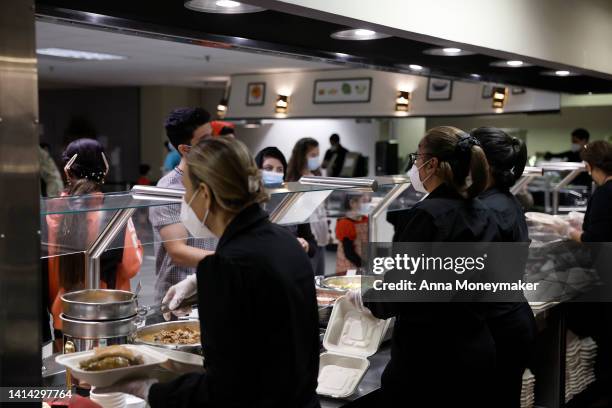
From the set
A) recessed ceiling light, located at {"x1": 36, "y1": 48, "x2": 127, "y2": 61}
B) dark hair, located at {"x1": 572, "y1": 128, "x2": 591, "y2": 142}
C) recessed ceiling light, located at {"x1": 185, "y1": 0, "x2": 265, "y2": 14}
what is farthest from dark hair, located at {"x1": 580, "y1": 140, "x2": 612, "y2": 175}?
recessed ceiling light, located at {"x1": 36, "y1": 48, "x2": 127, "y2": 61}

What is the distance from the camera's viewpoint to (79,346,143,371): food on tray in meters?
1.77

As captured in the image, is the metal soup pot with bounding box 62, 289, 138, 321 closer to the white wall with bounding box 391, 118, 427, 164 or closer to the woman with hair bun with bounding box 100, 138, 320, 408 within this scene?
the woman with hair bun with bounding box 100, 138, 320, 408

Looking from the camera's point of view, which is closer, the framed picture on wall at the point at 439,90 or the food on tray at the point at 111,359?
the food on tray at the point at 111,359

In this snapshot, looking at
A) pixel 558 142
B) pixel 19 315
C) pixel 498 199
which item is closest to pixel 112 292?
pixel 19 315

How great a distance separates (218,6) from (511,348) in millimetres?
1680

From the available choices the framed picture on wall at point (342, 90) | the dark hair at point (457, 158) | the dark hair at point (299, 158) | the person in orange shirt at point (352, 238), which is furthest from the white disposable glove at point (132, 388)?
the framed picture on wall at point (342, 90)

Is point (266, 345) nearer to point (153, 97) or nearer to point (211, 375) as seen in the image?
point (211, 375)

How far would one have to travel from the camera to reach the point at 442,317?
93.4 inches

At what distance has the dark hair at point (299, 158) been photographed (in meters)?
5.14

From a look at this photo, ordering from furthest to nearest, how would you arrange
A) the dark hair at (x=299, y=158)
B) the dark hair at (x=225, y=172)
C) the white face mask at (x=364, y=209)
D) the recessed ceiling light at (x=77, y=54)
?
the recessed ceiling light at (x=77, y=54)
the dark hair at (x=299, y=158)
the white face mask at (x=364, y=209)
the dark hair at (x=225, y=172)

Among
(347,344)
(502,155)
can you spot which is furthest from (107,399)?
(502,155)

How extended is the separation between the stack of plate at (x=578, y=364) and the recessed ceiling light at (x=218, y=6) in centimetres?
287

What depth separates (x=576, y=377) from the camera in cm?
438

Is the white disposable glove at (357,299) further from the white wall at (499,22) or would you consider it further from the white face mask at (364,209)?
the white wall at (499,22)
